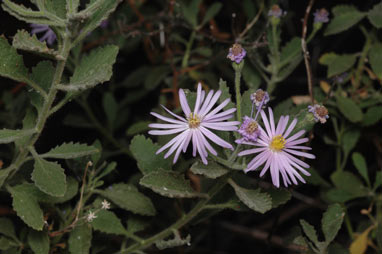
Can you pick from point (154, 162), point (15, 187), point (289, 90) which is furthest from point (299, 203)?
point (15, 187)

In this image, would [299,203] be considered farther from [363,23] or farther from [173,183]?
[173,183]

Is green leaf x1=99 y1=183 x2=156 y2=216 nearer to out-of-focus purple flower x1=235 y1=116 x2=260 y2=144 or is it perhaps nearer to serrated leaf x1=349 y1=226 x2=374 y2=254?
out-of-focus purple flower x1=235 y1=116 x2=260 y2=144

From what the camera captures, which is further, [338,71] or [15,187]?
[338,71]

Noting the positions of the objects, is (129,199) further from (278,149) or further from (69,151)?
(278,149)

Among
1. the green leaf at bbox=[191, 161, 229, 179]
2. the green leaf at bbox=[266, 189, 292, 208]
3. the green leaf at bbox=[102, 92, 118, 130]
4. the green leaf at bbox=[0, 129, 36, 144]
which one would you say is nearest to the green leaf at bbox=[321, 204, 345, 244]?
the green leaf at bbox=[266, 189, 292, 208]

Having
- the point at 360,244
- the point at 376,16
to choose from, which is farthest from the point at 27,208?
the point at 376,16
